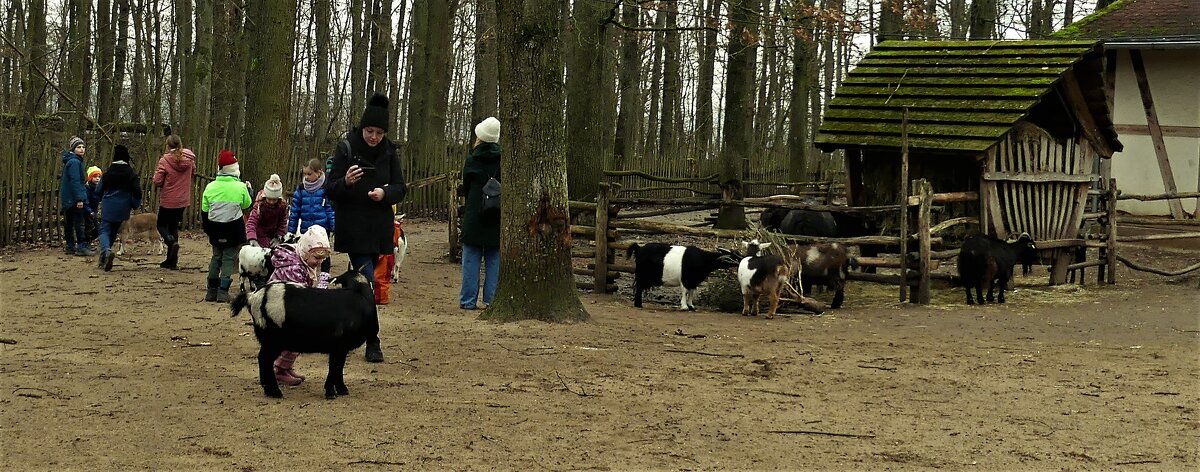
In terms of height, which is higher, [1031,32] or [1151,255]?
[1031,32]

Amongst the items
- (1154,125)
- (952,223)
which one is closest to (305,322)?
(952,223)

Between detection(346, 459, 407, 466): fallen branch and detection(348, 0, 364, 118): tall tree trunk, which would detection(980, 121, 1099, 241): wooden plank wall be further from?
detection(348, 0, 364, 118): tall tree trunk

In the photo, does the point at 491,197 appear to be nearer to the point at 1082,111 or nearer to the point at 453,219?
the point at 453,219

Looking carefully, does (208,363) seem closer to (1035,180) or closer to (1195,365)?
(1195,365)

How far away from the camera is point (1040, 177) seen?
15086mm

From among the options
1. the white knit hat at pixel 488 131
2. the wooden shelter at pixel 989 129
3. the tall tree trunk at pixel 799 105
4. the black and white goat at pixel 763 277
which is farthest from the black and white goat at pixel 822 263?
the tall tree trunk at pixel 799 105

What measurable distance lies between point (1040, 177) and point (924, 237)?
2846 millimetres

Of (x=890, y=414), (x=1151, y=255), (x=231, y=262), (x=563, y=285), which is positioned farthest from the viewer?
(x=1151, y=255)

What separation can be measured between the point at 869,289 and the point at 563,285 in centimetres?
636

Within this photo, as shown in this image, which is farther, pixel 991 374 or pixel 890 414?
pixel 991 374

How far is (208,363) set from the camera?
8023 millimetres

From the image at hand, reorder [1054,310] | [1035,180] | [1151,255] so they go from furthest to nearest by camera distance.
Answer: [1151,255]
[1035,180]
[1054,310]

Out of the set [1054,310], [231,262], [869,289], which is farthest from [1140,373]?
[231,262]

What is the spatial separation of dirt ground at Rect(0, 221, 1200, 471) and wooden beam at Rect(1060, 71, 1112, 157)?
4.39 m
